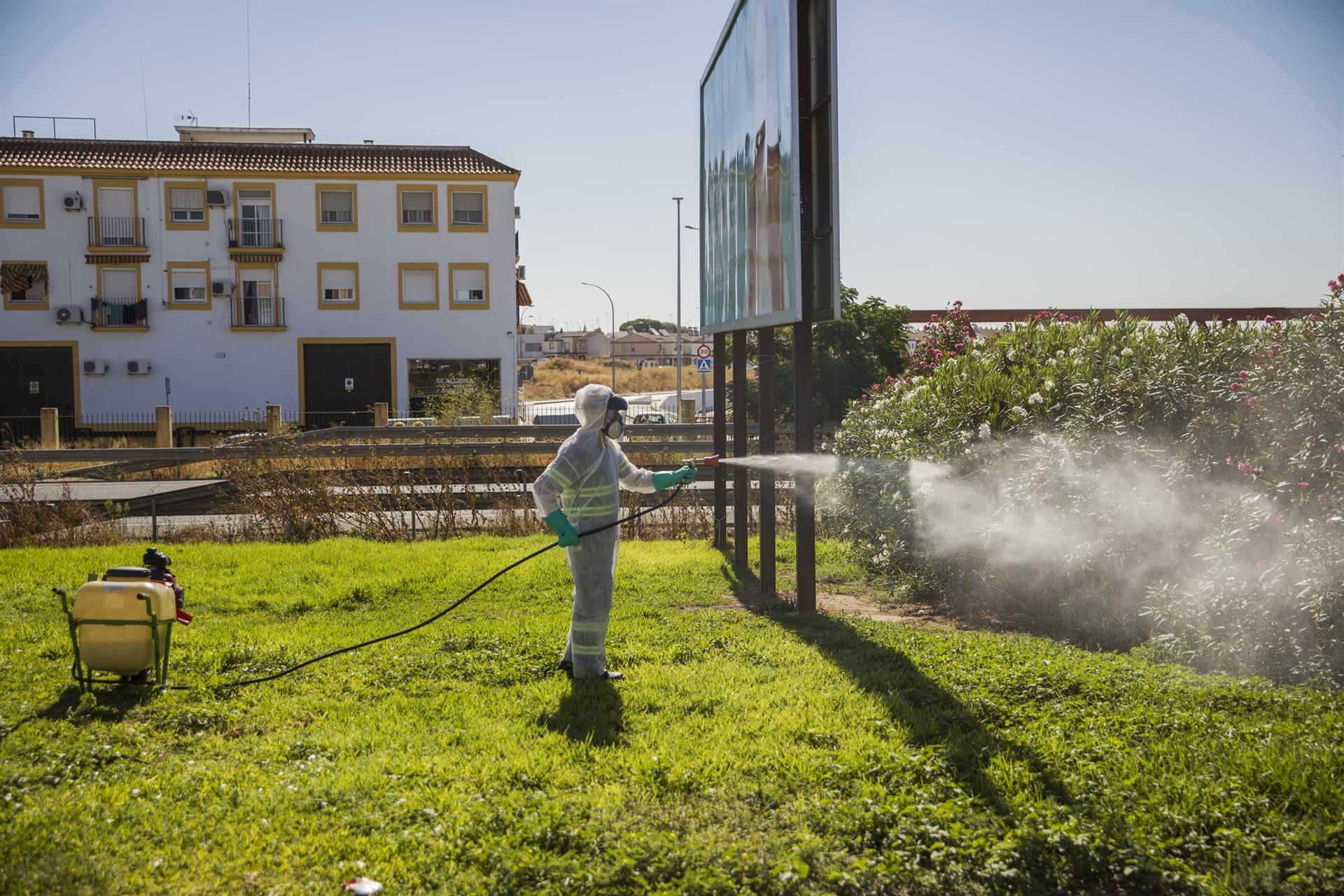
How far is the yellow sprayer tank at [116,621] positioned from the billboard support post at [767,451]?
4.53m

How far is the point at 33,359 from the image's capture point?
35094 millimetres

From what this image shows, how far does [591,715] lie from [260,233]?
3495 cm

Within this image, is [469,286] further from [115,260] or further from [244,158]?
[115,260]

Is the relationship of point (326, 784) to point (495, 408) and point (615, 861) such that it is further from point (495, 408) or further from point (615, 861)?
point (495, 408)

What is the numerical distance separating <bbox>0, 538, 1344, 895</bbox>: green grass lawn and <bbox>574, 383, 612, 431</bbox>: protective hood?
5.09ft

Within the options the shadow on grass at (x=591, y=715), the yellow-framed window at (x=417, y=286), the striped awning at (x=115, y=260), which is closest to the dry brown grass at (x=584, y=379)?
the yellow-framed window at (x=417, y=286)

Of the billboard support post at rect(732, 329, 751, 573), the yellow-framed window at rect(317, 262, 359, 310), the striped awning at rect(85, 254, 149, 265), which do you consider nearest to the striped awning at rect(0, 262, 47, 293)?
the striped awning at rect(85, 254, 149, 265)

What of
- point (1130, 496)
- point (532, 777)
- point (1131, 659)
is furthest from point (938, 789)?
point (1130, 496)

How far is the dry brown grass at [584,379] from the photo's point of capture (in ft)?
A: 209

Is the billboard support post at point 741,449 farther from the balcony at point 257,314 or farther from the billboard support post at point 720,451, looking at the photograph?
the balcony at point 257,314

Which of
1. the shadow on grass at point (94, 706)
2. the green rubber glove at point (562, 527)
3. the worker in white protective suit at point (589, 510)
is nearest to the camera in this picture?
the shadow on grass at point (94, 706)

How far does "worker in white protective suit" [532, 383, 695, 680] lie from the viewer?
606 cm

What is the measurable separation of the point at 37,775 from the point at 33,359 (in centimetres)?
3638

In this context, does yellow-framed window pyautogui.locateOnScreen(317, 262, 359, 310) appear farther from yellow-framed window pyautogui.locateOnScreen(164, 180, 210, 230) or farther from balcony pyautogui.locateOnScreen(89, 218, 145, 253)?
balcony pyautogui.locateOnScreen(89, 218, 145, 253)
